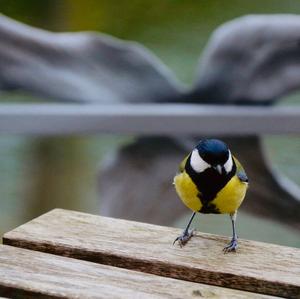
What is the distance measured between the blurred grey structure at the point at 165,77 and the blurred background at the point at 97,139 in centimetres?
4

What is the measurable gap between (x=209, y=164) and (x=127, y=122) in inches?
47.7

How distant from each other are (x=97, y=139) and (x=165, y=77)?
359 mm

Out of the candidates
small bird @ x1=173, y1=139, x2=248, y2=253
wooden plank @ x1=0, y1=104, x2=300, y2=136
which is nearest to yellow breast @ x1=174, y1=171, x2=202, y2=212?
small bird @ x1=173, y1=139, x2=248, y2=253

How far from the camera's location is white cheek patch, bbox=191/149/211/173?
1.38 m

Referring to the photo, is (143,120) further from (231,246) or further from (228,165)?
(231,246)

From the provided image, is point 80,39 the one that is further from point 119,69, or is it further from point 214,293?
point 214,293

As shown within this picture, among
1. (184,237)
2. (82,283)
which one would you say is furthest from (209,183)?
(82,283)

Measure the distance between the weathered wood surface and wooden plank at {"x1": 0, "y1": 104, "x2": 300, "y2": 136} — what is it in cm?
123

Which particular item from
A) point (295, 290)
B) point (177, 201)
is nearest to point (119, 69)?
point (177, 201)

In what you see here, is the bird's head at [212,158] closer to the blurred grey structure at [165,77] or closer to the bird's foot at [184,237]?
the bird's foot at [184,237]

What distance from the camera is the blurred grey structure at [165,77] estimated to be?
2.55 metres

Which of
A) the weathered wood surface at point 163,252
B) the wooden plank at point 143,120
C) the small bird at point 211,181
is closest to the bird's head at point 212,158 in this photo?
the small bird at point 211,181

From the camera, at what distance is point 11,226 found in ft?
8.92

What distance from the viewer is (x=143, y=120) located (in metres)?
2.56
